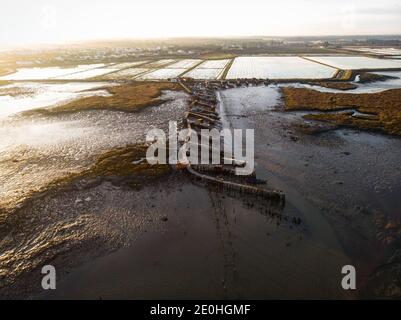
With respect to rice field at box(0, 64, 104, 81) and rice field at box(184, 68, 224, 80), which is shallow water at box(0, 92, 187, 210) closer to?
rice field at box(184, 68, 224, 80)

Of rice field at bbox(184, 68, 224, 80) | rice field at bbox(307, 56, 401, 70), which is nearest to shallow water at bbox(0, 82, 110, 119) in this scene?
rice field at bbox(184, 68, 224, 80)

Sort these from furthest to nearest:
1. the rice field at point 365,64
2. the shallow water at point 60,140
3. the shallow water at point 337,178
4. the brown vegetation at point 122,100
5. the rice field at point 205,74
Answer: the rice field at point 365,64 < the rice field at point 205,74 < the brown vegetation at point 122,100 < the shallow water at point 60,140 < the shallow water at point 337,178

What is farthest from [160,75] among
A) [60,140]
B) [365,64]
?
[365,64]

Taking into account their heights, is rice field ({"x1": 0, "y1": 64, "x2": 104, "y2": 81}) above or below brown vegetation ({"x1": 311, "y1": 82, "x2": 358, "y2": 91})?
above

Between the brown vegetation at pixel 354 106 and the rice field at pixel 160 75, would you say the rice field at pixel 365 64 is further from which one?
the rice field at pixel 160 75

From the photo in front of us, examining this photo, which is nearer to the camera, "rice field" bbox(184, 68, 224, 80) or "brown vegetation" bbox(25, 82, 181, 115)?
"brown vegetation" bbox(25, 82, 181, 115)

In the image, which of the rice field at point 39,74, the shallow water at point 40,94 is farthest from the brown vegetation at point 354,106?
the rice field at point 39,74

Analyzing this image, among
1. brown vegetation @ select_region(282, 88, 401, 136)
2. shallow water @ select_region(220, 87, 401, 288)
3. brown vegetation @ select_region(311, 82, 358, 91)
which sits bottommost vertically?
shallow water @ select_region(220, 87, 401, 288)
